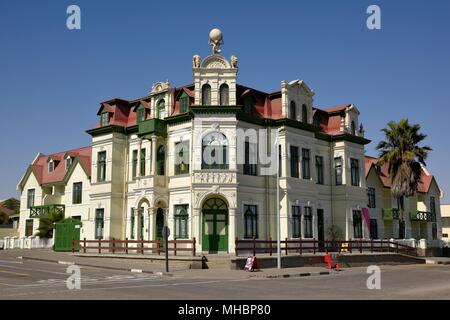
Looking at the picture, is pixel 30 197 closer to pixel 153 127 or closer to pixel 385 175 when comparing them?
pixel 153 127

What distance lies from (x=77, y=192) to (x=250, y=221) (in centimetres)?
1701

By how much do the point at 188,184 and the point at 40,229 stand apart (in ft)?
55.8

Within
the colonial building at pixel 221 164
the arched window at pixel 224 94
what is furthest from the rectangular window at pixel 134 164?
the arched window at pixel 224 94

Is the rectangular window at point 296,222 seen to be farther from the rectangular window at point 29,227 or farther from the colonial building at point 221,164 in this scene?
the rectangular window at point 29,227

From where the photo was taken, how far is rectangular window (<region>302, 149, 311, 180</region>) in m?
37.0

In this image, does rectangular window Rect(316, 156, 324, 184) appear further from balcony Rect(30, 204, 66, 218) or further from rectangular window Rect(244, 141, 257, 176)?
balcony Rect(30, 204, 66, 218)

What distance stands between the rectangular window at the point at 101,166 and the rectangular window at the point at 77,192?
18.2ft

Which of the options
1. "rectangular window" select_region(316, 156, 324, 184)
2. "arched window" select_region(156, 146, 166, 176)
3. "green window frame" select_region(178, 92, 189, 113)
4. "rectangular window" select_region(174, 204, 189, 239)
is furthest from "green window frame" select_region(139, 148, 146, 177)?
"rectangular window" select_region(316, 156, 324, 184)

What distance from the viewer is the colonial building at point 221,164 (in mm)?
32469

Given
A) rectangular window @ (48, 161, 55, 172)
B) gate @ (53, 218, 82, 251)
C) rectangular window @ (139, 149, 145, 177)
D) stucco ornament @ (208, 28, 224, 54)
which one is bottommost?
gate @ (53, 218, 82, 251)

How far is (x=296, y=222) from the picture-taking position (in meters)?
35.7

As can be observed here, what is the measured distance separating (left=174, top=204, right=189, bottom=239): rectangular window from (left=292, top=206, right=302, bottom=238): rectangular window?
755 cm
